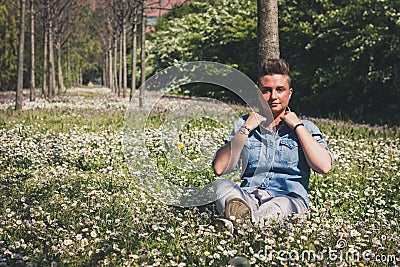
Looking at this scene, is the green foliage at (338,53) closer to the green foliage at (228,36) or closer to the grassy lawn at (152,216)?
the green foliage at (228,36)

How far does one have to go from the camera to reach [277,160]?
4.72m

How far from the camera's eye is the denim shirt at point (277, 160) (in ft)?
15.5

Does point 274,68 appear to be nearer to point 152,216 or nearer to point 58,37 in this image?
point 152,216

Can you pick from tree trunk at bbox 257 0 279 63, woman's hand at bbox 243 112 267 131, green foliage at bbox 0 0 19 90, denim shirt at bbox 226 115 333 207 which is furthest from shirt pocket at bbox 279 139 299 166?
green foliage at bbox 0 0 19 90

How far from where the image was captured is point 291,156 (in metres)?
4.71

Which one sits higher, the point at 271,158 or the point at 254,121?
the point at 254,121

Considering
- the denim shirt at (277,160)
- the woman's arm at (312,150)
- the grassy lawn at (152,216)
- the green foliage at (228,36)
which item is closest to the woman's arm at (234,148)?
the denim shirt at (277,160)

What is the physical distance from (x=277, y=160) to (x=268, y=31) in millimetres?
2974

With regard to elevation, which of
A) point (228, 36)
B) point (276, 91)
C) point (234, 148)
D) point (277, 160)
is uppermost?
point (228, 36)

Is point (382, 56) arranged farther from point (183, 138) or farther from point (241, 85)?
point (241, 85)

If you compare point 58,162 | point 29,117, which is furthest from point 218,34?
point 58,162

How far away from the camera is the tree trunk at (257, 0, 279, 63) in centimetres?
711

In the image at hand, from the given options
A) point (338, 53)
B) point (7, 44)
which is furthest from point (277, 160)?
point (7, 44)

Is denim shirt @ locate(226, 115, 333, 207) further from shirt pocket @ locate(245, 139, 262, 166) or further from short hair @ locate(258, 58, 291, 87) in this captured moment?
short hair @ locate(258, 58, 291, 87)
